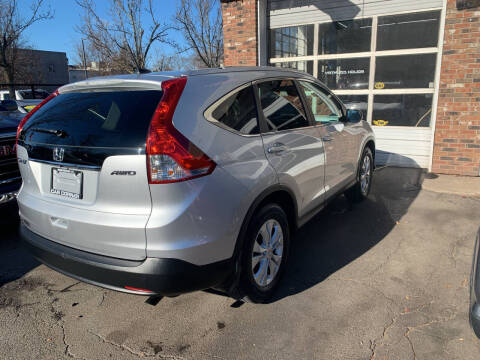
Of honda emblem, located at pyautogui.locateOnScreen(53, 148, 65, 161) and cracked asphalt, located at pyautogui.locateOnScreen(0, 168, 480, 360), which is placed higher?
honda emblem, located at pyautogui.locateOnScreen(53, 148, 65, 161)

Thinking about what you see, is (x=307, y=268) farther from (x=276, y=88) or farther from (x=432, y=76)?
(x=432, y=76)

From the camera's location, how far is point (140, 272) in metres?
2.17

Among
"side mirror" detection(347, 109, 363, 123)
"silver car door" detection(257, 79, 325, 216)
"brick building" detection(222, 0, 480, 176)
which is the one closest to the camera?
"silver car door" detection(257, 79, 325, 216)

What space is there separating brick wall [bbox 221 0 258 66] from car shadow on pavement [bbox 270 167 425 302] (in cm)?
403

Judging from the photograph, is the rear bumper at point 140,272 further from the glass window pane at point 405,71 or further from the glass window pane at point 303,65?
the glass window pane at point 303,65

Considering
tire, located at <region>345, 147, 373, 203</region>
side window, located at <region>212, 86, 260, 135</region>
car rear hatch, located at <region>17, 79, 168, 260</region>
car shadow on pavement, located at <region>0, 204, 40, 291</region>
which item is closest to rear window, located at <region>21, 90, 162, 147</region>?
car rear hatch, located at <region>17, 79, 168, 260</region>

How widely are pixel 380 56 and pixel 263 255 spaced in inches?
226

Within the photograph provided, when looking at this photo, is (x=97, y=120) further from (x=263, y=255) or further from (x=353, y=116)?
(x=353, y=116)

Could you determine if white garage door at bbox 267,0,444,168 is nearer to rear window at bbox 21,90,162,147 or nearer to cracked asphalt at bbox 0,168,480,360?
cracked asphalt at bbox 0,168,480,360

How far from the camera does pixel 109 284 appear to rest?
90.0 inches

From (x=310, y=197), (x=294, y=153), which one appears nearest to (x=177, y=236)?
(x=294, y=153)

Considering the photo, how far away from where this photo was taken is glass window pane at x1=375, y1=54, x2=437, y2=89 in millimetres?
6719

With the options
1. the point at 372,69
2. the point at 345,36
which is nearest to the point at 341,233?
the point at 372,69

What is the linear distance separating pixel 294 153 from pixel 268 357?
5.00 ft
